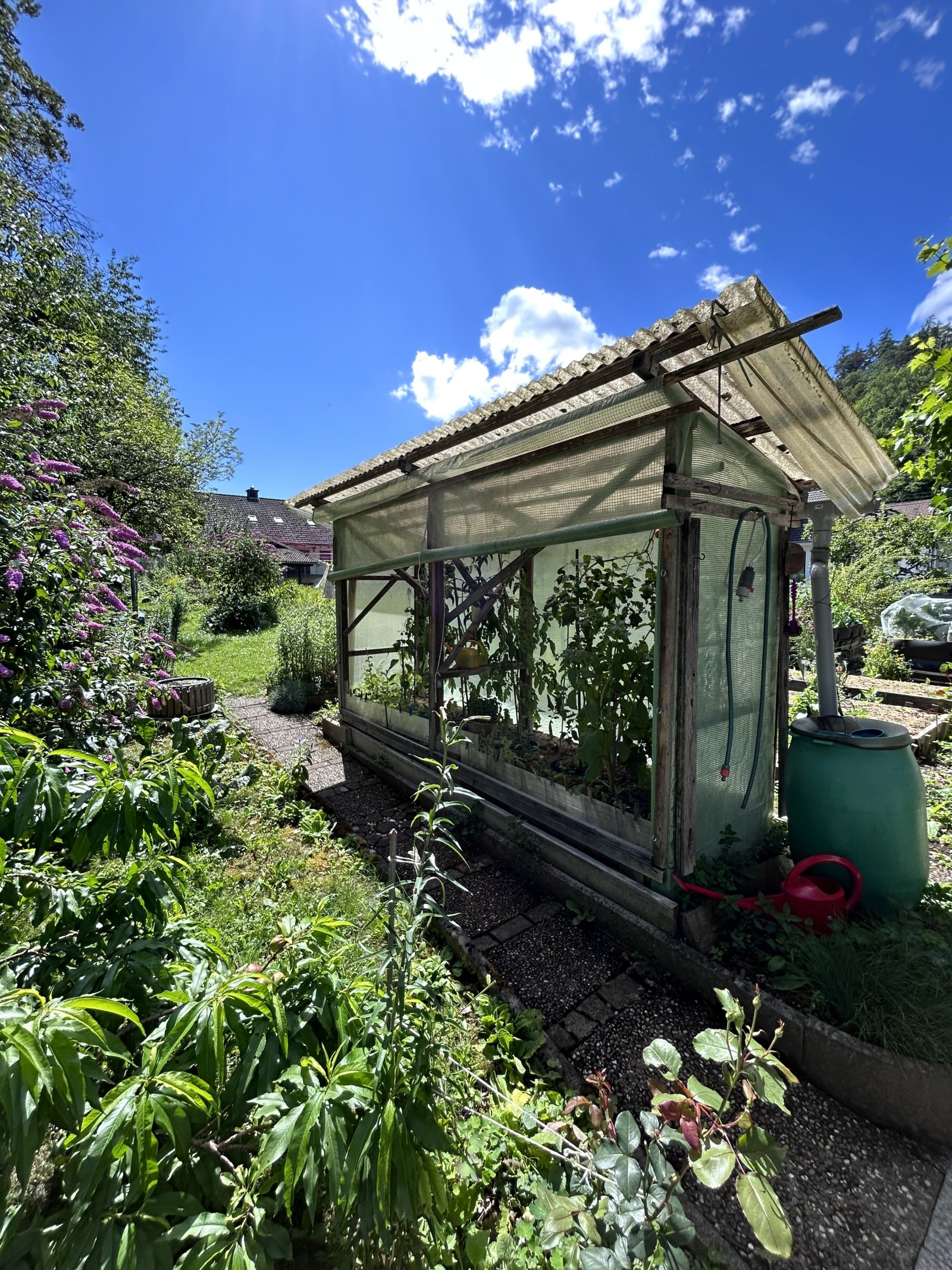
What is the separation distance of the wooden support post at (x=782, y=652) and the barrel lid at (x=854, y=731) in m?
0.52

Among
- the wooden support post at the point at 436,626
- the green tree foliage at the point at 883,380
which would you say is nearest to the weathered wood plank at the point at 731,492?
the wooden support post at the point at 436,626

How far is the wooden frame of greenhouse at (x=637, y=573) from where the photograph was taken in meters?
2.27

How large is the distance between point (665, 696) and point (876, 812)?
3.45ft

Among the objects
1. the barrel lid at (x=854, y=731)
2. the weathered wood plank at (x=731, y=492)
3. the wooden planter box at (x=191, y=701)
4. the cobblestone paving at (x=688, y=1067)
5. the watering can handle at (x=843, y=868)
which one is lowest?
the cobblestone paving at (x=688, y=1067)

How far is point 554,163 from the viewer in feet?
19.1

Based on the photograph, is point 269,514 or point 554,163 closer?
point 554,163

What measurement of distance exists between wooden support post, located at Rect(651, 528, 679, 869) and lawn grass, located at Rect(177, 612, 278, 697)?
5.81m

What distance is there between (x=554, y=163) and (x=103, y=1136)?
26.9 feet

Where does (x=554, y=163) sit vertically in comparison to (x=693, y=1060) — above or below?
above

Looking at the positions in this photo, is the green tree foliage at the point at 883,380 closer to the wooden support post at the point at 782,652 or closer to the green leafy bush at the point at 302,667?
the wooden support post at the point at 782,652

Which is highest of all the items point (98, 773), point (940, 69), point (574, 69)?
point (574, 69)

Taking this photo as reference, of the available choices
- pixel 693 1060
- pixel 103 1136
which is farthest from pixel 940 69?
pixel 103 1136

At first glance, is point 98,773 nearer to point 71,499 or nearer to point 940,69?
point 71,499

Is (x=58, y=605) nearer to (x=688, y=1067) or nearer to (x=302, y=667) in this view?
(x=688, y=1067)
